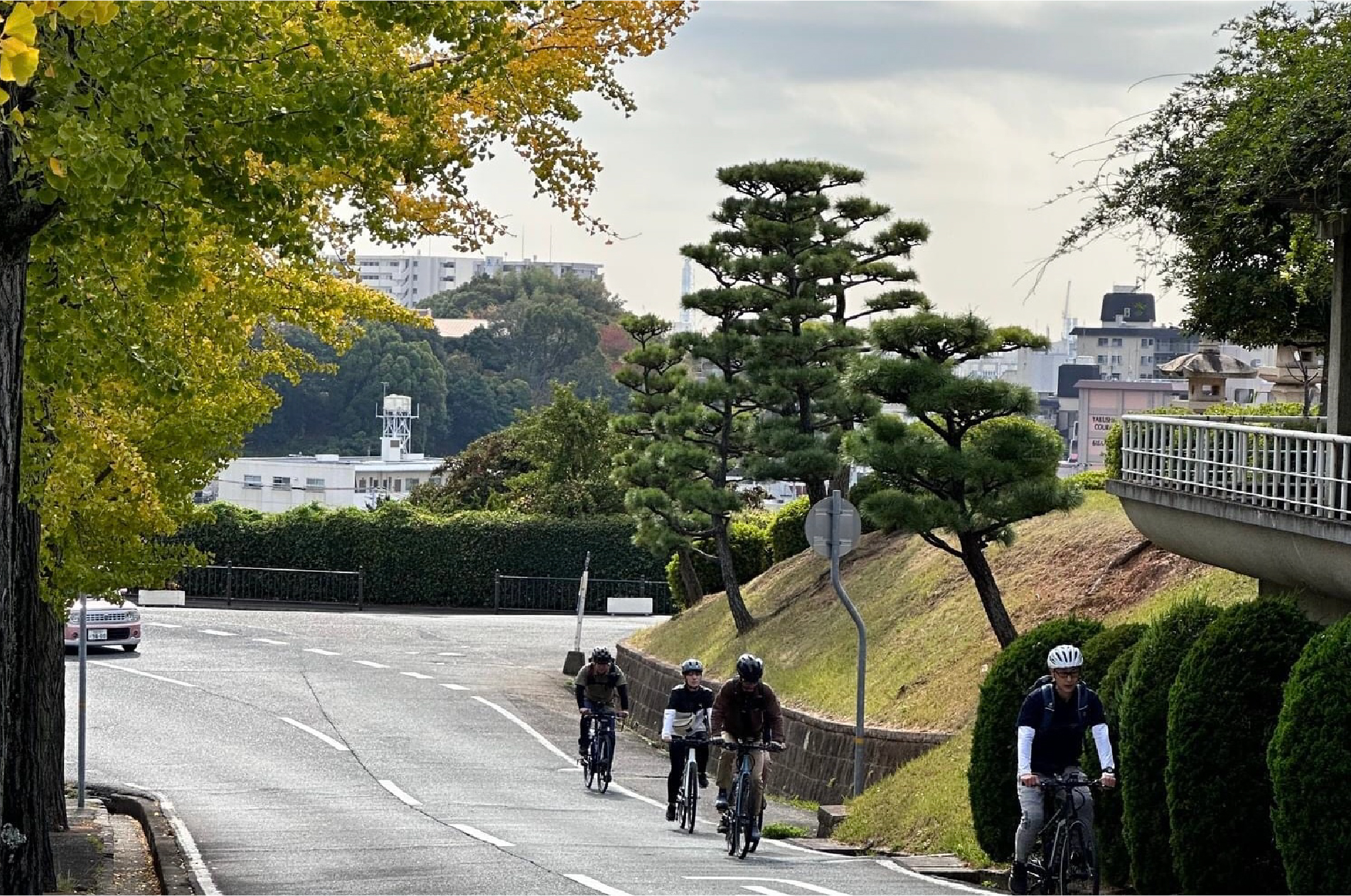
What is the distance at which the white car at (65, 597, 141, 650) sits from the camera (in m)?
36.0

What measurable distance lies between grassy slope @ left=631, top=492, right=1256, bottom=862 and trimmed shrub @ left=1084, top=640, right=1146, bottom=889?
181 cm

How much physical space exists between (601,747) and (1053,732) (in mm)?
11348

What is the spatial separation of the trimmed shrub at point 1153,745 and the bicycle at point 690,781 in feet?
20.0

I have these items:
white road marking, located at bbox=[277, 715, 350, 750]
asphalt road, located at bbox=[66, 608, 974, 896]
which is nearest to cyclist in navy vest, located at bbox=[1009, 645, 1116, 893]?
asphalt road, located at bbox=[66, 608, 974, 896]

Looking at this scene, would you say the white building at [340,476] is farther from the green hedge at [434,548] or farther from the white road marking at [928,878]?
the white road marking at [928,878]

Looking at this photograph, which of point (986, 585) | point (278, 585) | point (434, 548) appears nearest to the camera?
point (986, 585)

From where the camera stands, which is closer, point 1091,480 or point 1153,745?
point 1153,745

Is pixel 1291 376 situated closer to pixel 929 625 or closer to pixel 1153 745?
pixel 929 625

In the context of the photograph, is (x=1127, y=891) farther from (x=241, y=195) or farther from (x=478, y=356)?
(x=478, y=356)

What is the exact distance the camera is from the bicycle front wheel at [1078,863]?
11.2 metres

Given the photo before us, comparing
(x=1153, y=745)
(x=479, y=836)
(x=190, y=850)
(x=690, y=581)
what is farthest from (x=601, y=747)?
(x=690, y=581)

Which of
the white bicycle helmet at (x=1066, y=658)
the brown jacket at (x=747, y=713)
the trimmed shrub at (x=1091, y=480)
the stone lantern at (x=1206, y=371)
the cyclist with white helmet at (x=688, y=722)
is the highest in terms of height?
the stone lantern at (x=1206, y=371)

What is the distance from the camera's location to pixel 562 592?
5266cm

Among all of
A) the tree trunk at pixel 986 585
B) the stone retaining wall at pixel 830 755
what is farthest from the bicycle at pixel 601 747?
the tree trunk at pixel 986 585
